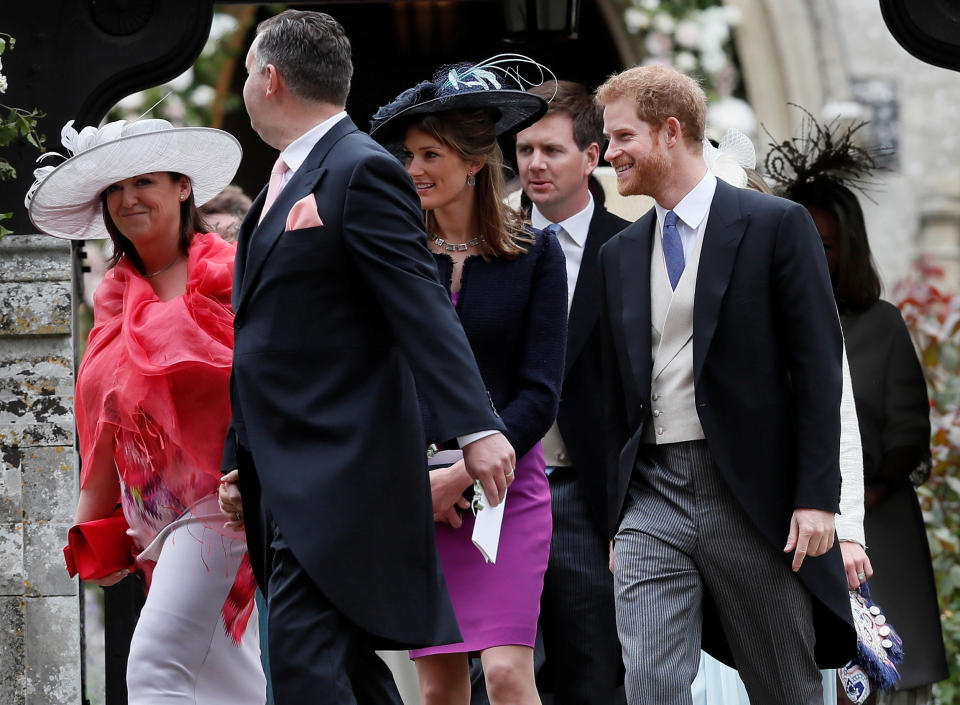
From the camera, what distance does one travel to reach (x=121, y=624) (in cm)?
597

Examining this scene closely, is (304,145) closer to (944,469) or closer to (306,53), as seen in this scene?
(306,53)

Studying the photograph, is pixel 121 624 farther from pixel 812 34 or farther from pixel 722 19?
pixel 812 34

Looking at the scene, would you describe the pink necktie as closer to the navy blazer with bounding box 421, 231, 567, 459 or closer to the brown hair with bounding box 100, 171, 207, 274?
the navy blazer with bounding box 421, 231, 567, 459

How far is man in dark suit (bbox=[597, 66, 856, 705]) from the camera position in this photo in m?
4.28

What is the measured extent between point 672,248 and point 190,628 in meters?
1.60

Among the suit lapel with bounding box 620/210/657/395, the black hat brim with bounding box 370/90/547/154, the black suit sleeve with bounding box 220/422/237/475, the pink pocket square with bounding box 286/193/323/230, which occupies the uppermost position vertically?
the black hat brim with bounding box 370/90/547/154

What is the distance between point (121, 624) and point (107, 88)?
1831mm

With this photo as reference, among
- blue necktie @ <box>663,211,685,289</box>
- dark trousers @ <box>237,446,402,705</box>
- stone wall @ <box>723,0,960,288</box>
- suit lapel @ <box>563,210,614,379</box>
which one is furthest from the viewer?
stone wall @ <box>723,0,960,288</box>

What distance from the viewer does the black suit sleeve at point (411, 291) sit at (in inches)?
144

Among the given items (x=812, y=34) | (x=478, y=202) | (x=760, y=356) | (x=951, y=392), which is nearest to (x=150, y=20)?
(x=478, y=202)

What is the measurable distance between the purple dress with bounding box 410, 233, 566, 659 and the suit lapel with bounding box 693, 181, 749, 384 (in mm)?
456

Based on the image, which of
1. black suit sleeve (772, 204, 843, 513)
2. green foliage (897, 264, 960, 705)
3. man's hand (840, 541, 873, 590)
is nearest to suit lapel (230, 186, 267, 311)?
black suit sleeve (772, 204, 843, 513)

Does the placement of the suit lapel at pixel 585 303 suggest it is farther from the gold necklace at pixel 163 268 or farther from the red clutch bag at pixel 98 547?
the red clutch bag at pixel 98 547

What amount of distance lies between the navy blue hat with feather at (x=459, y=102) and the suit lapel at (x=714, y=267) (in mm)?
630
